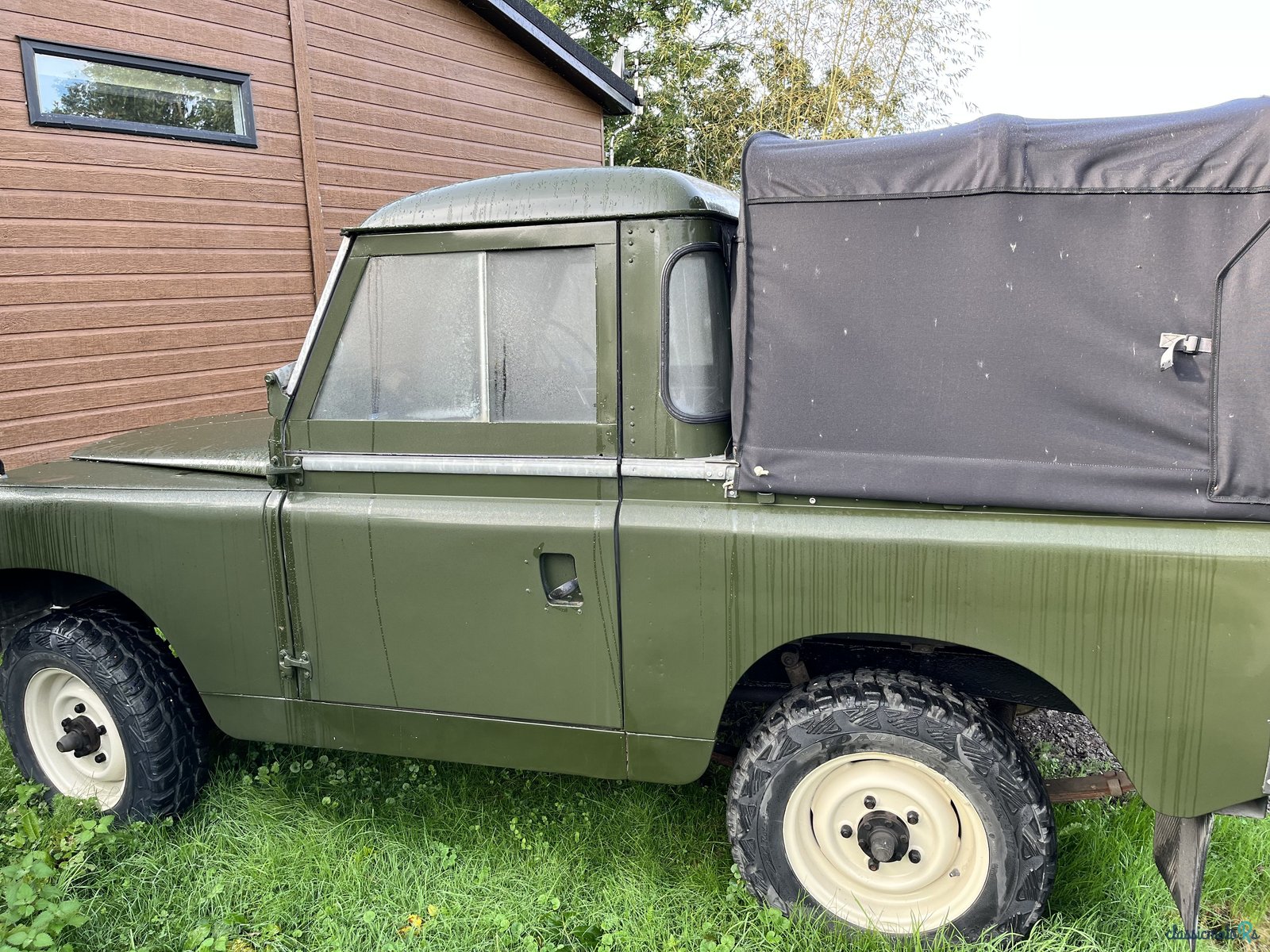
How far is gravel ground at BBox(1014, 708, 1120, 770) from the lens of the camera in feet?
11.2

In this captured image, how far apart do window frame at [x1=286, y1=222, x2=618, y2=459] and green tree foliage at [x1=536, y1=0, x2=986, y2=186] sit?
12252 mm

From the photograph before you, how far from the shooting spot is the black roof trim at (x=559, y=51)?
802cm

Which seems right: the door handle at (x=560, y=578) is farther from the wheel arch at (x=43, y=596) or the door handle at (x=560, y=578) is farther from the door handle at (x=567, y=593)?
the wheel arch at (x=43, y=596)

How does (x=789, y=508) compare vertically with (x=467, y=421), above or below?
below

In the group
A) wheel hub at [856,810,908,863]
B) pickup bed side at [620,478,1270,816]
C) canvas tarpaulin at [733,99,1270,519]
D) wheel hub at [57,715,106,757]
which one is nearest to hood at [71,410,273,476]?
wheel hub at [57,715,106,757]

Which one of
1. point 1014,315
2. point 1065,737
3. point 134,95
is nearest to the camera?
Result: point 1014,315

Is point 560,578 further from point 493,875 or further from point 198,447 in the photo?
point 198,447

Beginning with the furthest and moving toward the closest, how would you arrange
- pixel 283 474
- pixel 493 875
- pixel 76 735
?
pixel 76 735 < pixel 493 875 < pixel 283 474

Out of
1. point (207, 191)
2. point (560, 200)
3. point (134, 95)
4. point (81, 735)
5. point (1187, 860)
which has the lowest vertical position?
point (81, 735)

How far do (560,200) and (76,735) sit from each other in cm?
252

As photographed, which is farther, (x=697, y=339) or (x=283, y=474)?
(x=283, y=474)

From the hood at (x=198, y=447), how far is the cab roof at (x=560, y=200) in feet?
2.88

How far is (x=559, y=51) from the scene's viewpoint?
853cm

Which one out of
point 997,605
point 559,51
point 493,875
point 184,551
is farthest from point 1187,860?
point 559,51
